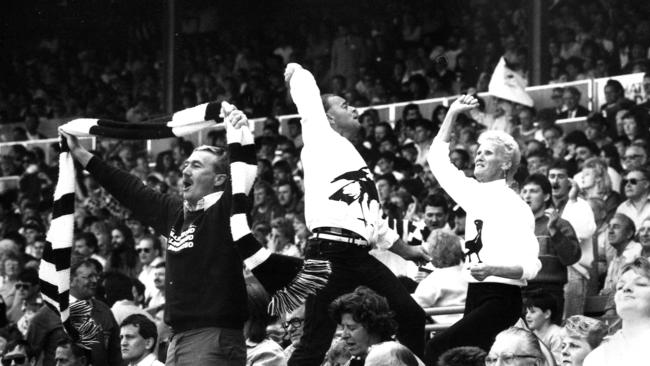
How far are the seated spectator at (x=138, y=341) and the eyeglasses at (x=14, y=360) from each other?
1.50 meters

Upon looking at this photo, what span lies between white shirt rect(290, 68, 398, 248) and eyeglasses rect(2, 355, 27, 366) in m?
3.55

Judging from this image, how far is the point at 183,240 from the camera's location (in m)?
6.58

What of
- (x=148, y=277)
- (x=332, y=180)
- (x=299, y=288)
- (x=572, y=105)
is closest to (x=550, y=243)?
(x=332, y=180)

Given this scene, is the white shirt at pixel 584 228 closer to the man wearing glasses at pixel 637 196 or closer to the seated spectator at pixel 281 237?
the man wearing glasses at pixel 637 196

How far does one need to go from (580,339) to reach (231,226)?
2164mm

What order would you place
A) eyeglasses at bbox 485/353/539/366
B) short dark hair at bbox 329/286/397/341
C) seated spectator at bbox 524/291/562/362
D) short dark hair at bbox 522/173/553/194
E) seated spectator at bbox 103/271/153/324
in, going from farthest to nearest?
seated spectator at bbox 103/271/153/324
short dark hair at bbox 522/173/553/194
seated spectator at bbox 524/291/562/362
short dark hair at bbox 329/286/397/341
eyeglasses at bbox 485/353/539/366

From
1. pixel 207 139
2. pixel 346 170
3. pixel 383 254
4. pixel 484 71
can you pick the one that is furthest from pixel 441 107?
pixel 346 170

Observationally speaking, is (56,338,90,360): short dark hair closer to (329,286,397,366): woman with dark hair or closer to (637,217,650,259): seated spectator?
(329,286,397,366): woman with dark hair

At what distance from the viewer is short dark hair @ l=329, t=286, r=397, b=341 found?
6.80 metres

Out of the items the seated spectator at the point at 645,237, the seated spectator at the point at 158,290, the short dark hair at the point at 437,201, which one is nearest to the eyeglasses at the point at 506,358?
the seated spectator at the point at 645,237

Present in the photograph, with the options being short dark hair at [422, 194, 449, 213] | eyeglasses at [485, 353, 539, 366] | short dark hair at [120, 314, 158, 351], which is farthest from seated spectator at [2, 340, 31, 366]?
eyeglasses at [485, 353, 539, 366]

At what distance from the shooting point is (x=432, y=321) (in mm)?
8562

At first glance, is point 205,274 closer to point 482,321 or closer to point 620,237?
point 482,321

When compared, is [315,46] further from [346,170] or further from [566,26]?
[346,170]
